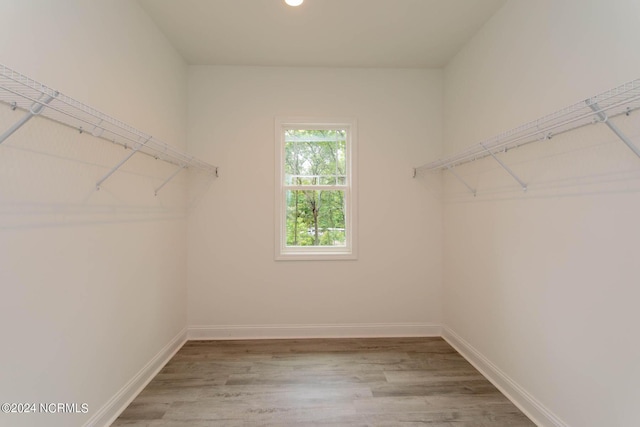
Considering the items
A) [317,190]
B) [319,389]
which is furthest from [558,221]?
[317,190]

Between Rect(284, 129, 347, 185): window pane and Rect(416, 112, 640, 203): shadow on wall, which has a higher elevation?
Rect(284, 129, 347, 185): window pane

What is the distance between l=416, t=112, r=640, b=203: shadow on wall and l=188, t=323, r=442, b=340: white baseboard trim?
1.46 m

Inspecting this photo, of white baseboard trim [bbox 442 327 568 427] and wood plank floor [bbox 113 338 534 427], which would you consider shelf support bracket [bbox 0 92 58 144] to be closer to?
wood plank floor [bbox 113 338 534 427]

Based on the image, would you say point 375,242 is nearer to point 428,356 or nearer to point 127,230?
point 428,356

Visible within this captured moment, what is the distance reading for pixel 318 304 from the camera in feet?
9.34

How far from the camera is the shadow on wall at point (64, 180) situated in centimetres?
114

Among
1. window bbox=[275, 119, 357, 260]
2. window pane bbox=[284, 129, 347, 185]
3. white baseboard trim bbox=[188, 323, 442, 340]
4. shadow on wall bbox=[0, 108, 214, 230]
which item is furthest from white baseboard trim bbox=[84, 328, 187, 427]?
window pane bbox=[284, 129, 347, 185]

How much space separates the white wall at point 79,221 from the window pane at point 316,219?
120cm

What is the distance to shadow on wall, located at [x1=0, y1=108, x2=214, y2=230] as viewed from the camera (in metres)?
1.14

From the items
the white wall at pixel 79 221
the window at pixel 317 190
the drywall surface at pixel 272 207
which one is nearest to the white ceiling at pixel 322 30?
the drywall surface at pixel 272 207

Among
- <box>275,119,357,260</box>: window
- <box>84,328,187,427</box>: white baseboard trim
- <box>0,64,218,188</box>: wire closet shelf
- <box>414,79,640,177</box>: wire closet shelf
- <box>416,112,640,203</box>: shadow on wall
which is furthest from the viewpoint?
<box>275,119,357,260</box>: window

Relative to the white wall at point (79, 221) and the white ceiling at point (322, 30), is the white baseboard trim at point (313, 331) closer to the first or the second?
the white wall at point (79, 221)

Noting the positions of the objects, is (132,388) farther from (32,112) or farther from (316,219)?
(316,219)

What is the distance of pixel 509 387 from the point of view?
1.91 metres
